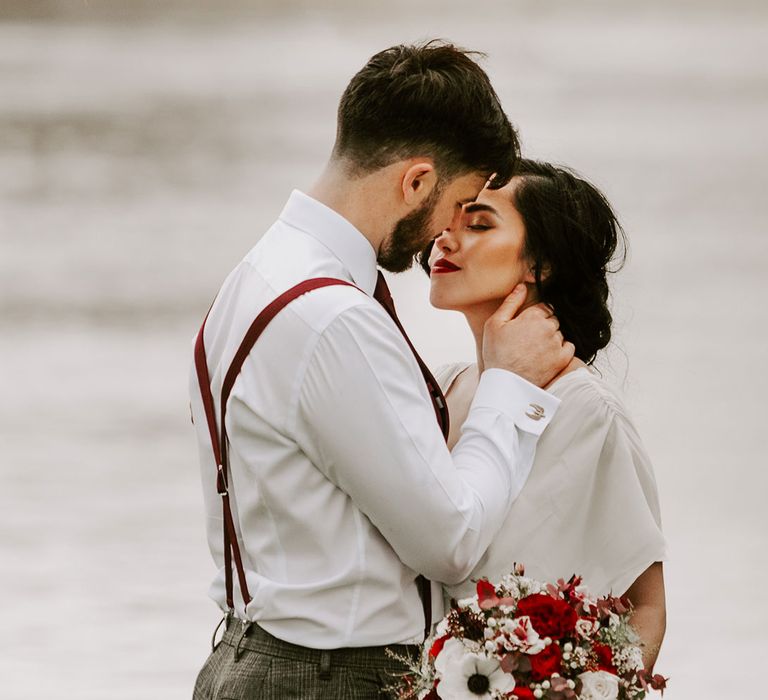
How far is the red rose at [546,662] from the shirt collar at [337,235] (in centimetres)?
63

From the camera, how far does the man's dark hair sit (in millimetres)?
2115

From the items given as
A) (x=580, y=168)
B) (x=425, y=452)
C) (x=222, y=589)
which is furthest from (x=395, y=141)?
(x=580, y=168)

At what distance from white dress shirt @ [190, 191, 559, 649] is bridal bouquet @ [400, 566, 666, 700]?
10 cm

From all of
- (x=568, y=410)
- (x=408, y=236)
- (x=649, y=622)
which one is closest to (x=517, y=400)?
(x=568, y=410)

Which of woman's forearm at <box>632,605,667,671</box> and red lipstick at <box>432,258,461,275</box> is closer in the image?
woman's forearm at <box>632,605,667,671</box>

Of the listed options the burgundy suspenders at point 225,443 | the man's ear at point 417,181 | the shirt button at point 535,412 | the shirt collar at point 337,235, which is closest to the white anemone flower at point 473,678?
the burgundy suspenders at point 225,443

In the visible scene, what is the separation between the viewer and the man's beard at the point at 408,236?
218 cm

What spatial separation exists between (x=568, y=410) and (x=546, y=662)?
64 centimetres

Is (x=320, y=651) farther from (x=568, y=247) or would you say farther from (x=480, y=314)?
(x=568, y=247)

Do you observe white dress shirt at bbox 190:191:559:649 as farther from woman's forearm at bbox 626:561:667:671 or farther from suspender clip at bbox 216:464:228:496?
woman's forearm at bbox 626:561:667:671

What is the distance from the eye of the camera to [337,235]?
2.11 m

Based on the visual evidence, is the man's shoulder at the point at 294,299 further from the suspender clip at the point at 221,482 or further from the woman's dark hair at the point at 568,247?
the woman's dark hair at the point at 568,247

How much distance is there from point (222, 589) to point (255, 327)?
0.50m

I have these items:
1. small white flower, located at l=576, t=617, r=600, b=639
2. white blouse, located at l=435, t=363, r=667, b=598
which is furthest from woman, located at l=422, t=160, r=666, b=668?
small white flower, located at l=576, t=617, r=600, b=639
